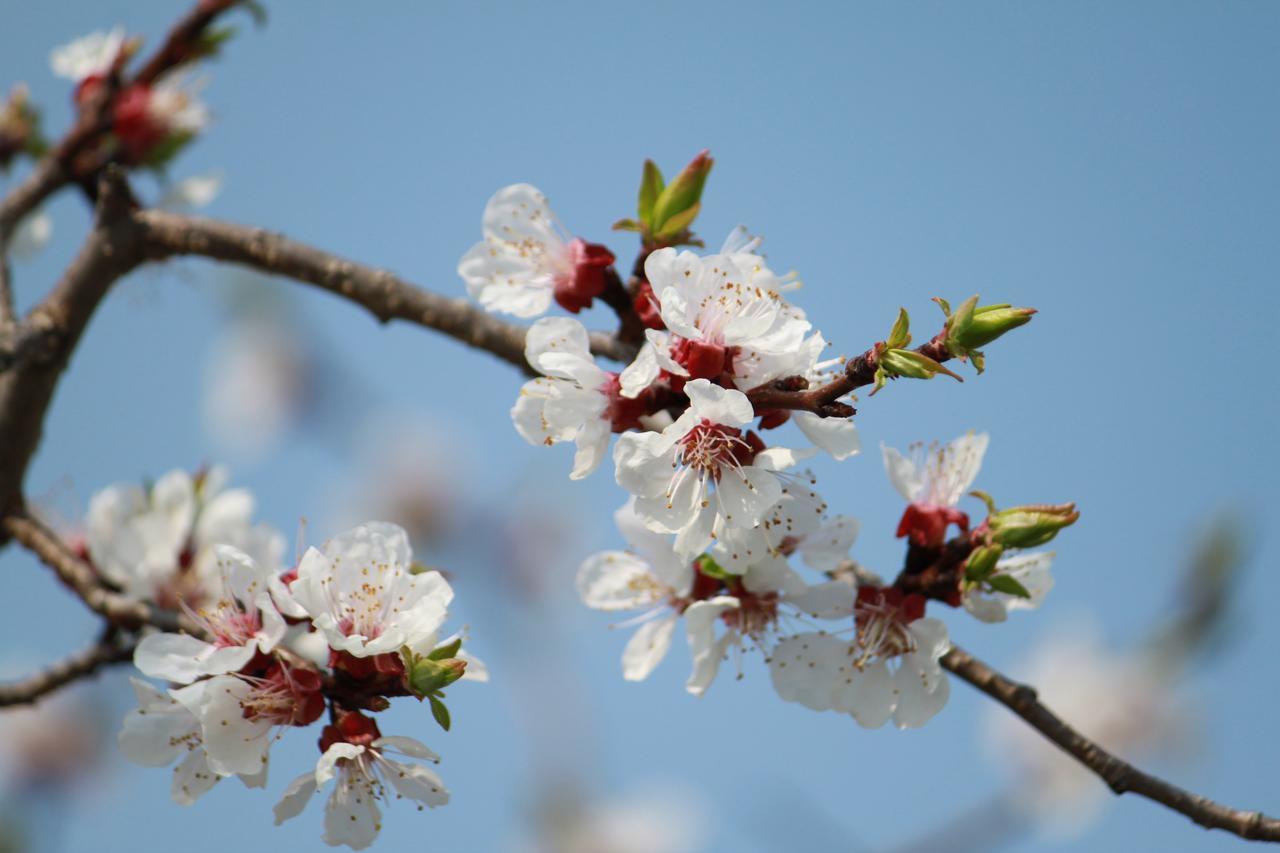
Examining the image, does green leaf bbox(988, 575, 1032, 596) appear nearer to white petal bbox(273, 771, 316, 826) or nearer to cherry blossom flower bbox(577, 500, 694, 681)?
cherry blossom flower bbox(577, 500, 694, 681)

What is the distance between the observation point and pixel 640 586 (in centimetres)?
232

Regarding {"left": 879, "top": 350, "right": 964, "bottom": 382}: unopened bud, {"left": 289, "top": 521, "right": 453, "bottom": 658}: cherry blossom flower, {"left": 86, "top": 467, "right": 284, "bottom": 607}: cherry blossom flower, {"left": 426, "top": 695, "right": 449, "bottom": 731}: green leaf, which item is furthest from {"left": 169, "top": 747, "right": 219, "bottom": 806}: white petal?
{"left": 879, "top": 350, "right": 964, "bottom": 382}: unopened bud

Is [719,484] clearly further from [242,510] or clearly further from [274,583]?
[242,510]

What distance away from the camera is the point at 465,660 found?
1717 millimetres

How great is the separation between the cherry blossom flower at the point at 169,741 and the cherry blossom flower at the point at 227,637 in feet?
0.26

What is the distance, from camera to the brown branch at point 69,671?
106 inches

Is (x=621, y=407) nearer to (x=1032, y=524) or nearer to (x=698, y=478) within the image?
(x=698, y=478)

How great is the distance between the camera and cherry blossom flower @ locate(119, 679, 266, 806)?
188cm

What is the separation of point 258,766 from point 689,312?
98cm

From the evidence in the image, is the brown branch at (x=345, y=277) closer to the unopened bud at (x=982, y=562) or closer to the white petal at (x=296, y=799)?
the unopened bud at (x=982, y=562)

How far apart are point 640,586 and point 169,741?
0.93 m

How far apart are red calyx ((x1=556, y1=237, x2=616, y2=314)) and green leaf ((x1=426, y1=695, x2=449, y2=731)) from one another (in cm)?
84

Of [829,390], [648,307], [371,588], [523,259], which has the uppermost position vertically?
[523,259]

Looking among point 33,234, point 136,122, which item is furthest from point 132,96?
point 33,234
